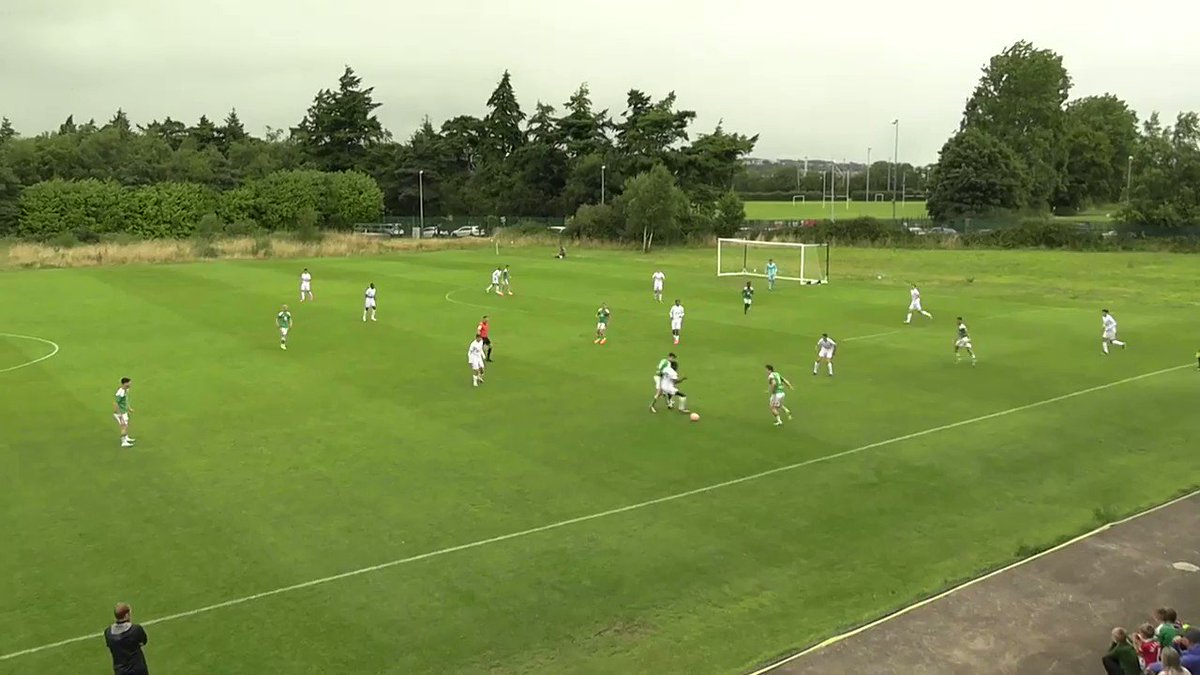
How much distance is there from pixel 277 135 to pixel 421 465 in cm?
14902

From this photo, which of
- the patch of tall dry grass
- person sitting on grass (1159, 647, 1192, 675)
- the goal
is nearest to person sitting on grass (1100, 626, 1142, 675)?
person sitting on grass (1159, 647, 1192, 675)

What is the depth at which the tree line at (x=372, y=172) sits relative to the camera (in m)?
87.4

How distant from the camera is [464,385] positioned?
27094mm

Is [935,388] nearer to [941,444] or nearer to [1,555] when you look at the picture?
[941,444]

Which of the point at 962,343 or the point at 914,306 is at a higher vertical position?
the point at 914,306

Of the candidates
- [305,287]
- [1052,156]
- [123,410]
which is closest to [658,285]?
[305,287]

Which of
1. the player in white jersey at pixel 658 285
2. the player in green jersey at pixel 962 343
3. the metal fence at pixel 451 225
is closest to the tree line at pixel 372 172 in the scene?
the metal fence at pixel 451 225

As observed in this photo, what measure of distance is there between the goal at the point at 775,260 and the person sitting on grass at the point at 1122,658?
47061 mm

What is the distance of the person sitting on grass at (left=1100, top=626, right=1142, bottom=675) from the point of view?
10.1 m

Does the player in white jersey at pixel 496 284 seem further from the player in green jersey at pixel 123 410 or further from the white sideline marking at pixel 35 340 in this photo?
the player in green jersey at pixel 123 410

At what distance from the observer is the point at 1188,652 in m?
10.2

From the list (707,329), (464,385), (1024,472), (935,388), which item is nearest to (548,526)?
(1024,472)

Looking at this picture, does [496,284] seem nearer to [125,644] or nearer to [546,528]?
[546,528]

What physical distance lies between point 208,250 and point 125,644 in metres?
69.7
